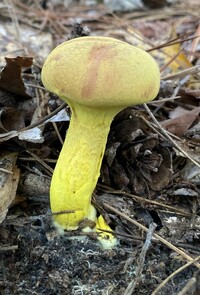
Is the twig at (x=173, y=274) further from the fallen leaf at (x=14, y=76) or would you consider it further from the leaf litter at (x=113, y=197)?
the fallen leaf at (x=14, y=76)

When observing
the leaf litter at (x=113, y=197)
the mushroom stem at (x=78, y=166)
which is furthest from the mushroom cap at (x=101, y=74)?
the leaf litter at (x=113, y=197)

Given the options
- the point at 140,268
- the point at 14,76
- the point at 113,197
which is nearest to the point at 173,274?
the point at 140,268

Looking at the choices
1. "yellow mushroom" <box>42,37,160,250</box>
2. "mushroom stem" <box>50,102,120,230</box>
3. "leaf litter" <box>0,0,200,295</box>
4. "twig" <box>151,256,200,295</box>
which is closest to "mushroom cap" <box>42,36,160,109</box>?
"yellow mushroom" <box>42,37,160,250</box>

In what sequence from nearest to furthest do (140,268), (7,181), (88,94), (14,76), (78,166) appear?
1. (88,94)
2. (140,268)
3. (78,166)
4. (7,181)
5. (14,76)

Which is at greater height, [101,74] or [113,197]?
[101,74]

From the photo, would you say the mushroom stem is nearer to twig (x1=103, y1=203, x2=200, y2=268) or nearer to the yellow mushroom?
the yellow mushroom

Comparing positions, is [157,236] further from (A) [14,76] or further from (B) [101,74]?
(A) [14,76]

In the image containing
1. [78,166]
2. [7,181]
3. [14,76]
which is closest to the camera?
[78,166]
